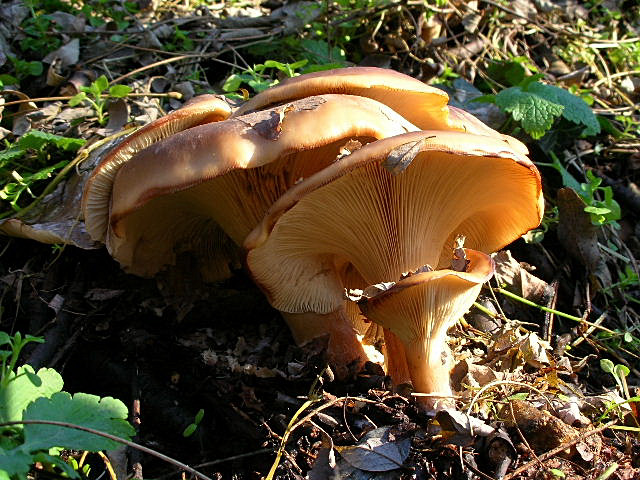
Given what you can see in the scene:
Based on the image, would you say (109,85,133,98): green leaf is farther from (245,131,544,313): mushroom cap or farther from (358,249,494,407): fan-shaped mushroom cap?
(358,249,494,407): fan-shaped mushroom cap

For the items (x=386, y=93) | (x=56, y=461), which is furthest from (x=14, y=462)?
(x=386, y=93)

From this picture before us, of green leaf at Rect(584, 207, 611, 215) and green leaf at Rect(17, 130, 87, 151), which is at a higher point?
green leaf at Rect(17, 130, 87, 151)

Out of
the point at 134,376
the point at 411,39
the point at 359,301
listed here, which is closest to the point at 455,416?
the point at 359,301

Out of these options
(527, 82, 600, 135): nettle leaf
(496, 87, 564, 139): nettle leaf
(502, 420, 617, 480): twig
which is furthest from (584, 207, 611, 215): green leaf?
(502, 420, 617, 480): twig

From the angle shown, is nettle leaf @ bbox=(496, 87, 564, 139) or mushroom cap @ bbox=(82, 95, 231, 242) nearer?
mushroom cap @ bbox=(82, 95, 231, 242)

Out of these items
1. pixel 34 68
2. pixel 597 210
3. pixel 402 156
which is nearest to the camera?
pixel 402 156

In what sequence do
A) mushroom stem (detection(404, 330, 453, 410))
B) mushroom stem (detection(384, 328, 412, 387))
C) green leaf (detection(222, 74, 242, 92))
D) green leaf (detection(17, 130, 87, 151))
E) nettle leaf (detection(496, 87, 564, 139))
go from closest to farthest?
mushroom stem (detection(404, 330, 453, 410)) < mushroom stem (detection(384, 328, 412, 387)) < green leaf (detection(17, 130, 87, 151)) < nettle leaf (detection(496, 87, 564, 139)) < green leaf (detection(222, 74, 242, 92))

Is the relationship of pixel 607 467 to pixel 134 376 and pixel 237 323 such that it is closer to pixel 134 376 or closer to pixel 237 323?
pixel 237 323

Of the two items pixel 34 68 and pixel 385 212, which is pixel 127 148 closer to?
pixel 385 212
